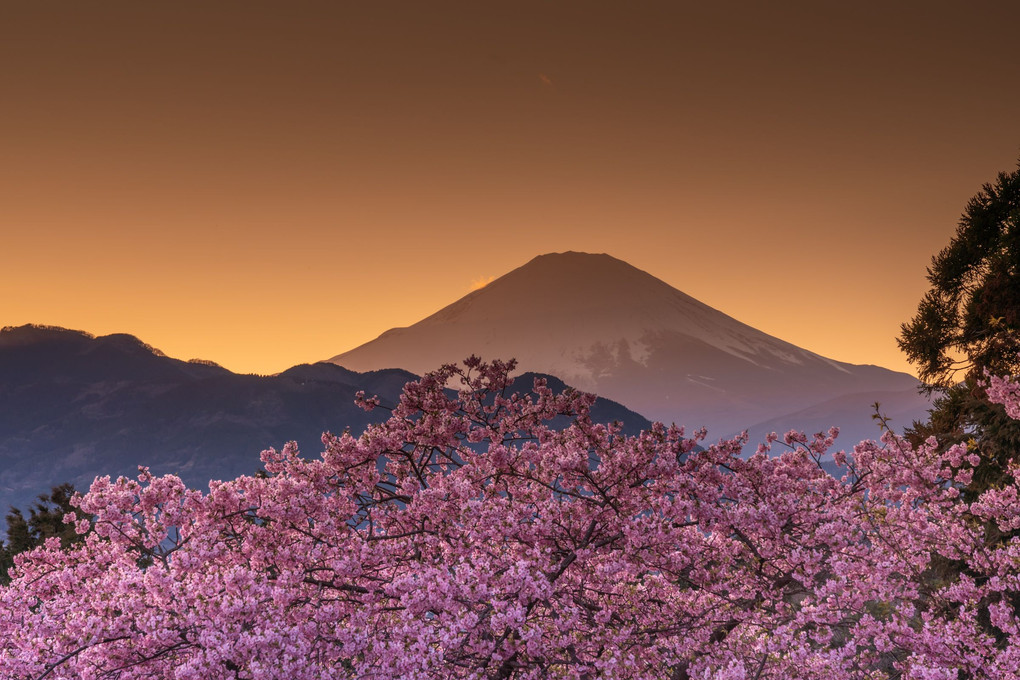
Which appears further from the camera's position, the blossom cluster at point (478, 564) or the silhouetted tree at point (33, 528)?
the silhouetted tree at point (33, 528)

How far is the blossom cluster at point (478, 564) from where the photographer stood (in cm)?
691

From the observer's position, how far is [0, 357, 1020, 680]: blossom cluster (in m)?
6.91

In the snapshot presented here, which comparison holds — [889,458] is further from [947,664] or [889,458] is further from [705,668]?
[705,668]

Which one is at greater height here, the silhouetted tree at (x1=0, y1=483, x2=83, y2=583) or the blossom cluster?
the blossom cluster

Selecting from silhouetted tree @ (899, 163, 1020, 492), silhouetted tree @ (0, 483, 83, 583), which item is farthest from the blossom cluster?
silhouetted tree @ (0, 483, 83, 583)

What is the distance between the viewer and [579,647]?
919cm

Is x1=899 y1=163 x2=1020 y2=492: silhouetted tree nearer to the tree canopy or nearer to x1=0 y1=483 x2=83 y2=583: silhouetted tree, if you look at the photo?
the tree canopy

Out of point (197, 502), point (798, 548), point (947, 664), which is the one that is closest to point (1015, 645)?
point (947, 664)

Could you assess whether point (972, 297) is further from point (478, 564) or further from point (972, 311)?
point (478, 564)

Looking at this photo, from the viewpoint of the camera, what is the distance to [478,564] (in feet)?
23.9

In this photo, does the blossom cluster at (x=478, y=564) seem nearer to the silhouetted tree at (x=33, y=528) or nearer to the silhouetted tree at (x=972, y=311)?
the silhouetted tree at (x=972, y=311)

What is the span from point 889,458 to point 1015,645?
115 inches

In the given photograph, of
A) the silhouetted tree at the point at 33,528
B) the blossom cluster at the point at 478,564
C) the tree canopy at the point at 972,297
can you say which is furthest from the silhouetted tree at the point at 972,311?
the silhouetted tree at the point at 33,528

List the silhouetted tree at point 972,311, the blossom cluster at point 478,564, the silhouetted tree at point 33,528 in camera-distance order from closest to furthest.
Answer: the blossom cluster at point 478,564
the silhouetted tree at point 972,311
the silhouetted tree at point 33,528
